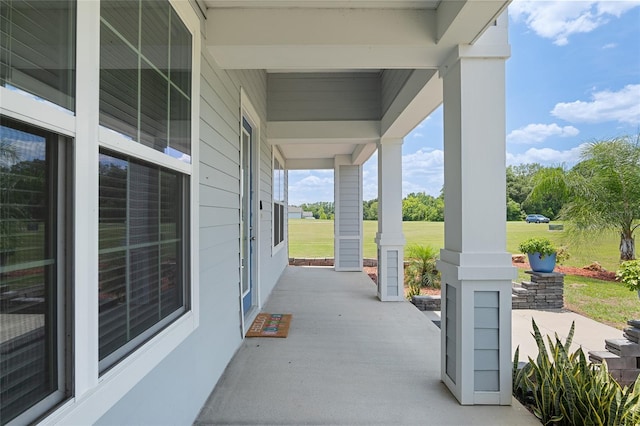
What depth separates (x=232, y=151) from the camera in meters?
2.98

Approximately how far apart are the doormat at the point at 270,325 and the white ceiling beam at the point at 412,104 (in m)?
2.85

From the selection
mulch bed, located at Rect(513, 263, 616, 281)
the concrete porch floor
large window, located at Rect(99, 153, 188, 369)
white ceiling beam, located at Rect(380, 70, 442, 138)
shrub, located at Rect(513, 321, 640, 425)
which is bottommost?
mulch bed, located at Rect(513, 263, 616, 281)

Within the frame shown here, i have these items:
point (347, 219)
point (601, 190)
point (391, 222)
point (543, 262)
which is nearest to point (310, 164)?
point (347, 219)

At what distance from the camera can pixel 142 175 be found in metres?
1.52

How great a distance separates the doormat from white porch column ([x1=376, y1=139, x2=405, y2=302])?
172 centimetres

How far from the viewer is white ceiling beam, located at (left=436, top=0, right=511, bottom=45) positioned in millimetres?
1948

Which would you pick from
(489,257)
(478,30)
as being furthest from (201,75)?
(489,257)

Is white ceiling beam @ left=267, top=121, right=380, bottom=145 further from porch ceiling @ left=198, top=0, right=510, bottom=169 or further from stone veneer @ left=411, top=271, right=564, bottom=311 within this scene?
stone veneer @ left=411, top=271, right=564, bottom=311

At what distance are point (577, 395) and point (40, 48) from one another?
3.00 m

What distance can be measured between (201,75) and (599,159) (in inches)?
327

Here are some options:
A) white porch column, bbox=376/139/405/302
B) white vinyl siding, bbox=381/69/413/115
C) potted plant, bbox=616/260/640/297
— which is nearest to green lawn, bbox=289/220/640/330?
white porch column, bbox=376/139/405/302

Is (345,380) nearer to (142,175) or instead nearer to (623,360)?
(142,175)

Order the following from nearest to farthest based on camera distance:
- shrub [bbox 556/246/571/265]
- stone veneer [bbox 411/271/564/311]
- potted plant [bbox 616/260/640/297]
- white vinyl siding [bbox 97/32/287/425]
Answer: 1. white vinyl siding [bbox 97/32/287/425]
2. potted plant [bbox 616/260/640/297]
3. stone veneer [bbox 411/271/564/311]
4. shrub [bbox 556/246/571/265]

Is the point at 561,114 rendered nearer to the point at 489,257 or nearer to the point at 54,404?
the point at 489,257
